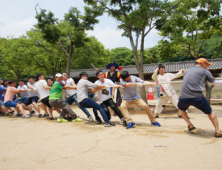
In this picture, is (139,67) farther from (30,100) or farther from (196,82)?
(196,82)

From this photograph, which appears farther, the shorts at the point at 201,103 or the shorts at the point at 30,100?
the shorts at the point at 30,100

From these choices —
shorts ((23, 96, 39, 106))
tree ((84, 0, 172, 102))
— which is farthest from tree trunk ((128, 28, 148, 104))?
shorts ((23, 96, 39, 106))

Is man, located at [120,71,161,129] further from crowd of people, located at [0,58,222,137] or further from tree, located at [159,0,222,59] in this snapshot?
tree, located at [159,0,222,59]

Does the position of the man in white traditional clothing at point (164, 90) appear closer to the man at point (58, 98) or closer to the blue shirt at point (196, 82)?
the blue shirt at point (196, 82)

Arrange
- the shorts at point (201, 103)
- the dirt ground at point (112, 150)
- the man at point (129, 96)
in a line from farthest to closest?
1. the man at point (129, 96)
2. the shorts at point (201, 103)
3. the dirt ground at point (112, 150)

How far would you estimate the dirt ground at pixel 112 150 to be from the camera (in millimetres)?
2592

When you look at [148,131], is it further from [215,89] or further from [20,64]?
[215,89]

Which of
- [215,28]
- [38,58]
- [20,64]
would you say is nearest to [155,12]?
[215,28]

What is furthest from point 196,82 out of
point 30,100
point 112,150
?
point 30,100

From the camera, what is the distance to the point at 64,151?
3.16 meters

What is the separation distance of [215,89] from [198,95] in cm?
1998

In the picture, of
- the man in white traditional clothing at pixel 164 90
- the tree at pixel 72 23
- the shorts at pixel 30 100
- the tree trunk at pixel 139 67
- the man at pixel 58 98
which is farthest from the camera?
the tree at pixel 72 23

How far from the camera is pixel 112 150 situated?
A: 125 inches

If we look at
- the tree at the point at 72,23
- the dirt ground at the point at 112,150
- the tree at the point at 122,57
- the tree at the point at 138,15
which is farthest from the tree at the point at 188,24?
the tree at the point at 122,57
